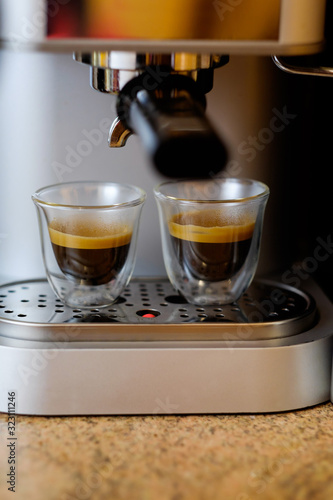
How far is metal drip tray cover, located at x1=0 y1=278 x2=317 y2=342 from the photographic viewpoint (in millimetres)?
524

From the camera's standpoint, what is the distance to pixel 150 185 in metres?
0.61

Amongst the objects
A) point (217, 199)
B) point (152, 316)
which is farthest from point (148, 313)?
point (217, 199)

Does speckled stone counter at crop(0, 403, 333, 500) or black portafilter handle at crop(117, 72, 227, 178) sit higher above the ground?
black portafilter handle at crop(117, 72, 227, 178)

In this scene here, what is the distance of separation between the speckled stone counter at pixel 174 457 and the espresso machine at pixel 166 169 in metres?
0.01

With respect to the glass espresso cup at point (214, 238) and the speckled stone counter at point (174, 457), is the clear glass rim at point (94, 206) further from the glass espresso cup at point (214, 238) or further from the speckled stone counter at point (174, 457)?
the speckled stone counter at point (174, 457)

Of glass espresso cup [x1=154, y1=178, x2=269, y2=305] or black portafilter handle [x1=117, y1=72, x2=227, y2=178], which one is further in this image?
glass espresso cup [x1=154, y1=178, x2=269, y2=305]

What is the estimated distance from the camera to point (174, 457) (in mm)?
476

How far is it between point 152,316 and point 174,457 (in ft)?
0.38

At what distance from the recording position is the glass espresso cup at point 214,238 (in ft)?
1.77

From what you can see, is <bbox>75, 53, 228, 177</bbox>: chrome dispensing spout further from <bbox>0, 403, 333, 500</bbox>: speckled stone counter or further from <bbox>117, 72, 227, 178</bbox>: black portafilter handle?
<bbox>0, 403, 333, 500</bbox>: speckled stone counter

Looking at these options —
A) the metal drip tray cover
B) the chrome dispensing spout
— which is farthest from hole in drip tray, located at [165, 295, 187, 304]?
the chrome dispensing spout

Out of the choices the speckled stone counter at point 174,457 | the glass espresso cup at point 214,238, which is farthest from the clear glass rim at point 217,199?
the speckled stone counter at point 174,457

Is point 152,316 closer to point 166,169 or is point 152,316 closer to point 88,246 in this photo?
point 88,246

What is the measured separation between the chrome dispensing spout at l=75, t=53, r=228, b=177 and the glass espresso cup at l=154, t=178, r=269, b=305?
0.08 metres
